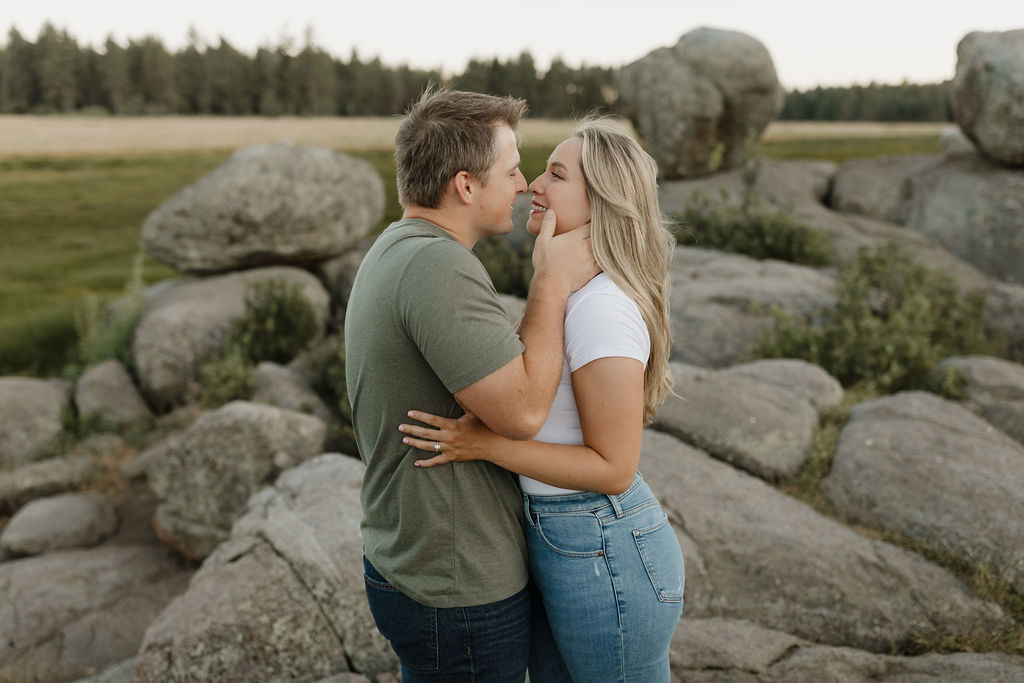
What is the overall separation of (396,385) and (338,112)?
301 ft

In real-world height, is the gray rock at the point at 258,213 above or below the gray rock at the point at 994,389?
above

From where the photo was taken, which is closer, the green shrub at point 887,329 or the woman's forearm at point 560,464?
the woman's forearm at point 560,464

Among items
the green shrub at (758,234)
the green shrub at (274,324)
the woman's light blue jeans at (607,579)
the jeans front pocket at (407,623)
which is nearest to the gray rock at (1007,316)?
the green shrub at (758,234)

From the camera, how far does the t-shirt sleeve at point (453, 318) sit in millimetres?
2445

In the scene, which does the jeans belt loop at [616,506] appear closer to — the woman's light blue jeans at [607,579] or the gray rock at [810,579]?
the woman's light blue jeans at [607,579]

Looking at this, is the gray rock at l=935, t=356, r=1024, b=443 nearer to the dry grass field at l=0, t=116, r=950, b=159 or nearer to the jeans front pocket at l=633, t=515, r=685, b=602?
the jeans front pocket at l=633, t=515, r=685, b=602

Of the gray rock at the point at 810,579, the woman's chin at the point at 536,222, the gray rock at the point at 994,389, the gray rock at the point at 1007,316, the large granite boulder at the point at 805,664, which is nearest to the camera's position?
the woman's chin at the point at 536,222

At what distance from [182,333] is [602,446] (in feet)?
37.2

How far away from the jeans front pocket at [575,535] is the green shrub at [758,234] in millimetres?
10764

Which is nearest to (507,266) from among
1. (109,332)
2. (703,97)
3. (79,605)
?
(703,97)

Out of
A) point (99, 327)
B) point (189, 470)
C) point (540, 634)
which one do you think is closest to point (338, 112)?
point (99, 327)

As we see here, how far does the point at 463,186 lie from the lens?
2752mm

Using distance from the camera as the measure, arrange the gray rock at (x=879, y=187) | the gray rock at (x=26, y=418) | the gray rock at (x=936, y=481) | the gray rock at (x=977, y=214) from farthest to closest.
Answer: the gray rock at (x=879, y=187), the gray rock at (x=977, y=214), the gray rock at (x=26, y=418), the gray rock at (x=936, y=481)

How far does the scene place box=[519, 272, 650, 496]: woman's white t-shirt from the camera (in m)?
2.69
